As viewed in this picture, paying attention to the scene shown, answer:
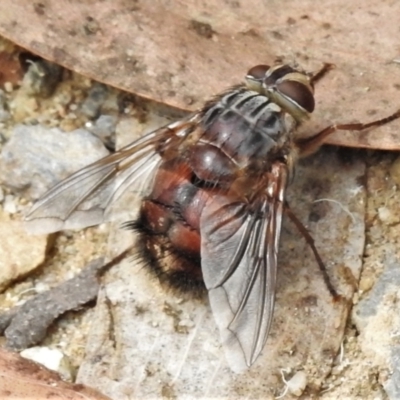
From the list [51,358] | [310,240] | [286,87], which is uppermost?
[286,87]

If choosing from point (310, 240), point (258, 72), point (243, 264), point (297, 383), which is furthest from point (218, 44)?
point (297, 383)

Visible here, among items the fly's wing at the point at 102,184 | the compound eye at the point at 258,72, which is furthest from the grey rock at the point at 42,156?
the compound eye at the point at 258,72

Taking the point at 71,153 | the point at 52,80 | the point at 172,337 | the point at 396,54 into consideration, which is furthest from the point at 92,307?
the point at 396,54

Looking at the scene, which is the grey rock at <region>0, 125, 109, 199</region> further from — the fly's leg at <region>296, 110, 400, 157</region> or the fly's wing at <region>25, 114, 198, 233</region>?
the fly's leg at <region>296, 110, 400, 157</region>

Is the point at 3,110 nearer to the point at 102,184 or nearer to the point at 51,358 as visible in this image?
the point at 102,184

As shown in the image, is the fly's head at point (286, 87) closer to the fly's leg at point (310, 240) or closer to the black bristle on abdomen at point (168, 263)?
the fly's leg at point (310, 240)

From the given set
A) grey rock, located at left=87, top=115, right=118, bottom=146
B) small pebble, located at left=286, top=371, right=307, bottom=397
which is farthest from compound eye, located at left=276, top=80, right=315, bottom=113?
small pebble, located at left=286, top=371, right=307, bottom=397

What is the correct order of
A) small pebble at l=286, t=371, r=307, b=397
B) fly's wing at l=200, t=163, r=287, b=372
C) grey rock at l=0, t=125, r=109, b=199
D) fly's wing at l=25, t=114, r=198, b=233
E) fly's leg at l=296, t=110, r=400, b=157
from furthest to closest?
grey rock at l=0, t=125, r=109, b=199 < fly's wing at l=25, t=114, r=198, b=233 < fly's leg at l=296, t=110, r=400, b=157 < small pebble at l=286, t=371, r=307, b=397 < fly's wing at l=200, t=163, r=287, b=372
